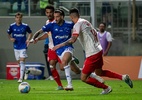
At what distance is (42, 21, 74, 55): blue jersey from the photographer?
803 inches

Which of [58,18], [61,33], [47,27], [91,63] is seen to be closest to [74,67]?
[61,33]

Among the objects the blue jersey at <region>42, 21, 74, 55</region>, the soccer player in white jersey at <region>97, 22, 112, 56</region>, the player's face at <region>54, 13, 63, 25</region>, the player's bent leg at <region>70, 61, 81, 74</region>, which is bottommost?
the soccer player in white jersey at <region>97, 22, 112, 56</region>

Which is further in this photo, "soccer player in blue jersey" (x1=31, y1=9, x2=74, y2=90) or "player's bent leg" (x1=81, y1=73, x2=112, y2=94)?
"soccer player in blue jersey" (x1=31, y1=9, x2=74, y2=90)

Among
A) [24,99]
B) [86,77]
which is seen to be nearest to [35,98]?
[24,99]

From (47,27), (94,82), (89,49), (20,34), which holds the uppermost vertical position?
(47,27)

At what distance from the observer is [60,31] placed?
20453 millimetres

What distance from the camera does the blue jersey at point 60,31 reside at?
20.4 metres

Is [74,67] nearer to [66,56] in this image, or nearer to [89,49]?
[66,56]

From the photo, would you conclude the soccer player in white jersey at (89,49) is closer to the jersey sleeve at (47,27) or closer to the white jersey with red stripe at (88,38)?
the white jersey with red stripe at (88,38)

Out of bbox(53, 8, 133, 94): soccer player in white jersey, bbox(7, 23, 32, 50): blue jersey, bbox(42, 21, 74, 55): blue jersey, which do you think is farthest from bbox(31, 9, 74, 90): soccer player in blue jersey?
bbox(7, 23, 32, 50): blue jersey

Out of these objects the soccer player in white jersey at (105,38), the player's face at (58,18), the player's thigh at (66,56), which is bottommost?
the soccer player in white jersey at (105,38)

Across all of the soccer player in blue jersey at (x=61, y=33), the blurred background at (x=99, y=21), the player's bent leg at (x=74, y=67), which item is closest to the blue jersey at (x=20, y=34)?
the blurred background at (x=99, y=21)

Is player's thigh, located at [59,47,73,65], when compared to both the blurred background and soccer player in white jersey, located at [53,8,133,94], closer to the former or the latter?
soccer player in white jersey, located at [53,8,133,94]

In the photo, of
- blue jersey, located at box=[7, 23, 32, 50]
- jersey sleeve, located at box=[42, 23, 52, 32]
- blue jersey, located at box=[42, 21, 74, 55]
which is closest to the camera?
blue jersey, located at box=[42, 21, 74, 55]
